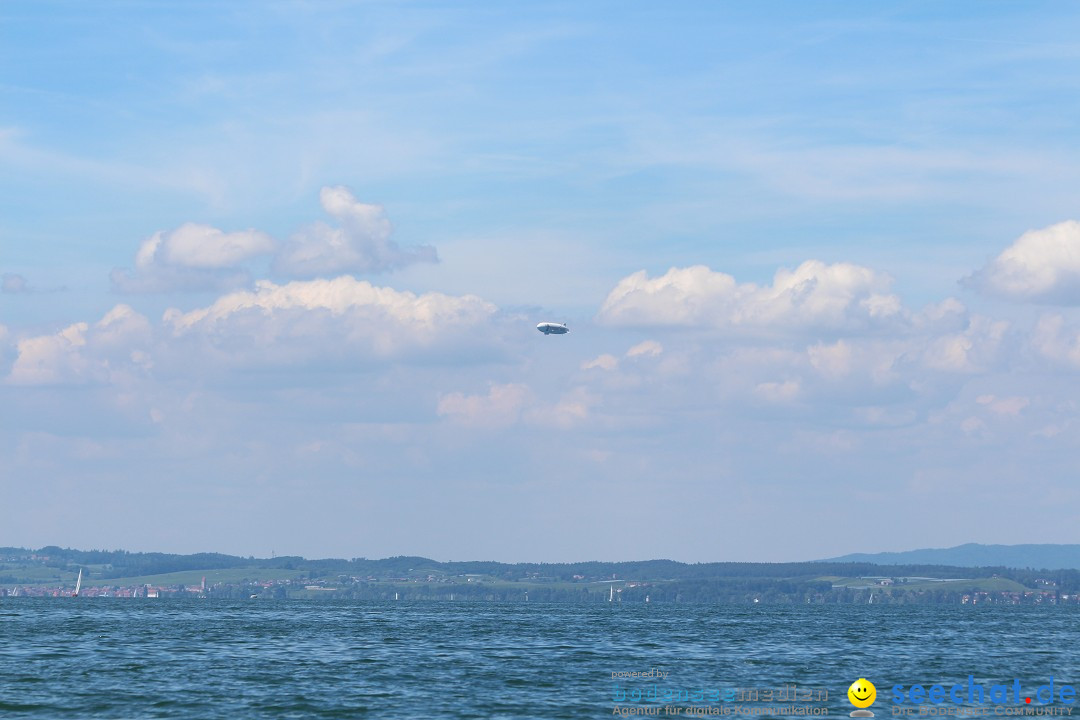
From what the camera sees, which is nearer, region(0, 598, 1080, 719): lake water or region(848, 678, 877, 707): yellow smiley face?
region(0, 598, 1080, 719): lake water

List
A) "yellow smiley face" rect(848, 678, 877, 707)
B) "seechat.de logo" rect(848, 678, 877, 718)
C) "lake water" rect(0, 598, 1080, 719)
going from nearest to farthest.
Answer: "seechat.de logo" rect(848, 678, 877, 718)
"lake water" rect(0, 598, 1080, 719)
"yellow smiley face" rect(848, 678, 877, 707)

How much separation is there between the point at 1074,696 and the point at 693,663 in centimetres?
3580

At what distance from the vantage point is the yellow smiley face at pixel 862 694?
3505 inches

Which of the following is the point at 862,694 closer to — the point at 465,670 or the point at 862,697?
the point at 862,697

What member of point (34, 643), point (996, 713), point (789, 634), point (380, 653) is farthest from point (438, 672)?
point (789, 634)

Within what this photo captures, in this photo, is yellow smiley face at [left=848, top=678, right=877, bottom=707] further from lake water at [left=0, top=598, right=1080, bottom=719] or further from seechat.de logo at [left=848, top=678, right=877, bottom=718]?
lake water at [left=0, top=598, right=1080, bottom=719]

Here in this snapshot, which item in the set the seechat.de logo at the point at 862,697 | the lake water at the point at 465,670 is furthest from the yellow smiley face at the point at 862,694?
the lake water at the point at 465,670

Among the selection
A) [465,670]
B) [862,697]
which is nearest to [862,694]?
[862,697]

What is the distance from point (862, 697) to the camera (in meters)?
91.0

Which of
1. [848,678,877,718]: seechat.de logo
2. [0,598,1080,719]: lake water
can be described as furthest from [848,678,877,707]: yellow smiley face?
[0,598,1080,719]: lake water

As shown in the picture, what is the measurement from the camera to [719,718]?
8162cm

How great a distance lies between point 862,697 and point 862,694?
116 centimetres

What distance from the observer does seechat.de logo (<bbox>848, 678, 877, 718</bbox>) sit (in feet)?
275

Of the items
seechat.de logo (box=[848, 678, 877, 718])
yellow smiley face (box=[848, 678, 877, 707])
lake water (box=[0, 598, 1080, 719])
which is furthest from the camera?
yellow smiley face (box=[848, 678, 877, 707])
